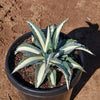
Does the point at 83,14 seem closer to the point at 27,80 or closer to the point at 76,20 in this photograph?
the point at 76,20

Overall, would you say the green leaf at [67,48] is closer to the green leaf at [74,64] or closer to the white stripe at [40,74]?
the green leaf at [74,64]

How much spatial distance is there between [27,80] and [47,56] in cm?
39

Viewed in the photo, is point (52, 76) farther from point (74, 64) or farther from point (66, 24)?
point (66, 24)

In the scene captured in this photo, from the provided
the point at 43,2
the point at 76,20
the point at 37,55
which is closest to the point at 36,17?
the point at 43,2

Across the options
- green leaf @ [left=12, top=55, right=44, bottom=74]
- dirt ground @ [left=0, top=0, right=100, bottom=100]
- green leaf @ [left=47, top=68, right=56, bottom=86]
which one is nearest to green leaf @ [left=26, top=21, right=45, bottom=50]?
green leaf @ [left=12, top=55, right=44, bottom=74]

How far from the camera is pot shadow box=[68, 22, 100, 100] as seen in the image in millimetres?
2684

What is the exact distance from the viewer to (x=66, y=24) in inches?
130

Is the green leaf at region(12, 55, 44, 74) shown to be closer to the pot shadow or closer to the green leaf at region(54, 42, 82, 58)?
the green leaf at region(54, 42, 82, 58)

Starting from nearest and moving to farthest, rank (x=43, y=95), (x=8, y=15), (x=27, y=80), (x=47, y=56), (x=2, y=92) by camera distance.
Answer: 1. (x=47, y=56)
2. (x=43, y=95)
3. (x=27, y=80)
4. (x=2, y=92)
5. (x=8, y=15)

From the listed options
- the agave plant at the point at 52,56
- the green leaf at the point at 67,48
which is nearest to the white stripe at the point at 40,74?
the agave plant at the point at 52,56

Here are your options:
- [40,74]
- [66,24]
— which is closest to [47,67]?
[40,74]

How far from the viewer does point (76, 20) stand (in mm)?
3365

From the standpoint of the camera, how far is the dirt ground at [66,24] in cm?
263

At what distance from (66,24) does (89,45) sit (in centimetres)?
58
